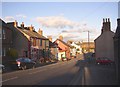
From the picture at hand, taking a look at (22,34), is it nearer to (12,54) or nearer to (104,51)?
(12,54)

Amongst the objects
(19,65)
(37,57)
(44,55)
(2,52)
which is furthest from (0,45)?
(44,55)

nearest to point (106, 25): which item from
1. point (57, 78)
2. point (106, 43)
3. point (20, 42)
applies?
point (106, 43)

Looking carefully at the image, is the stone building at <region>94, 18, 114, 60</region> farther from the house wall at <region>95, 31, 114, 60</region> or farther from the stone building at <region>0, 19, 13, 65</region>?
the stone building at <region>0, 19, 13, 65</region>

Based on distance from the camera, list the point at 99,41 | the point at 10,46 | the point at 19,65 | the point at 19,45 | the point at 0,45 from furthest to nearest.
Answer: the point at 99,41
the point at 19,45
the point at 10,46
the point at 0,45
the point at 19,65

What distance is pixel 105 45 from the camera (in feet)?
178

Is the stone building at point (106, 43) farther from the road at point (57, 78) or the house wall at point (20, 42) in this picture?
the road at point (57, 78)

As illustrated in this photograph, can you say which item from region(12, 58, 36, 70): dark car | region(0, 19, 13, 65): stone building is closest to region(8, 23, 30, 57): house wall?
region(0, 19, 13, 65): stone building

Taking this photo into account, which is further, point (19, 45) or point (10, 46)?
point (19, 45)

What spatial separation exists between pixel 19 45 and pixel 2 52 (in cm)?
1108

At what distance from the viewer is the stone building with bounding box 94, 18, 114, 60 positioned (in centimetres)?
5316

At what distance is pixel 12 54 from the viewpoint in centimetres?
4166

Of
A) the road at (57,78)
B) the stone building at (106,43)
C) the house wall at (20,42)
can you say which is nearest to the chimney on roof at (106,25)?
the stone building at (106,43)

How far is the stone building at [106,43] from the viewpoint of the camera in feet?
174

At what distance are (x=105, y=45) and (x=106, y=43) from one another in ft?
1.82
